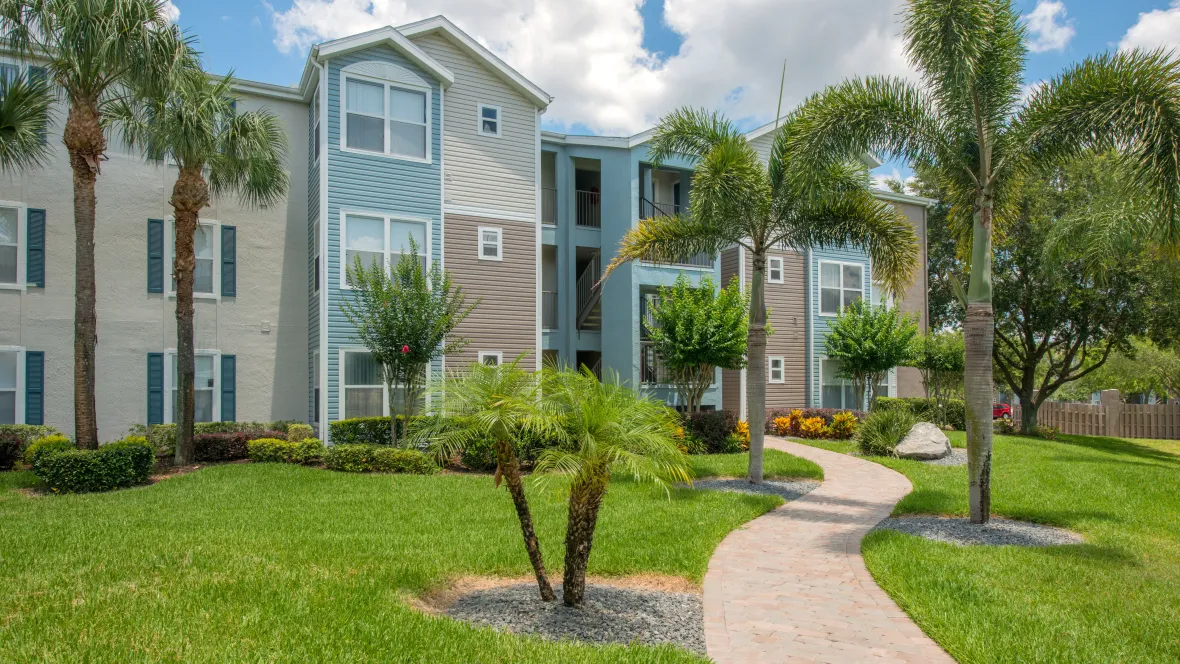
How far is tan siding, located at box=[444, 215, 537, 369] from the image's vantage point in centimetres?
1853

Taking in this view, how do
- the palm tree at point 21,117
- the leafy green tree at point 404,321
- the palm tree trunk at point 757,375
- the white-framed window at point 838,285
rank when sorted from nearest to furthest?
the palm tree at point 21,117
the palm tree trunk at point 757,375
the leafy green tree at point 404,321
the white-framed window at point 838,285

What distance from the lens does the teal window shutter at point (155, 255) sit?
57.0 feet

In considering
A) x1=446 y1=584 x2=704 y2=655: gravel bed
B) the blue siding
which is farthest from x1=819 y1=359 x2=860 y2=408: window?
x1=446 y1=584 x2=704 y2=655: gravel bed

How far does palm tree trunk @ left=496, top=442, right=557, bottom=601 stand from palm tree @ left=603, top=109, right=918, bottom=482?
313 inches

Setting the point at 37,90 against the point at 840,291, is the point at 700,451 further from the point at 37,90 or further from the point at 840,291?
the point at 37,90

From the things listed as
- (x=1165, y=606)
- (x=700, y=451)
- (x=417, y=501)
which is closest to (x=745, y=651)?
(x=1165, y=606)

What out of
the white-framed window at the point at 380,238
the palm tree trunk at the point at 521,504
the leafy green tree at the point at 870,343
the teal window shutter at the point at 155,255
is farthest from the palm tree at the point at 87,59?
the leafy green tree at the point at 870,343

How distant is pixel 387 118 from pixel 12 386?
32.2ft

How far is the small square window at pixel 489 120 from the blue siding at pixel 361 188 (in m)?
1.20

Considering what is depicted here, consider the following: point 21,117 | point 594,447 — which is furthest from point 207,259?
point 594,447

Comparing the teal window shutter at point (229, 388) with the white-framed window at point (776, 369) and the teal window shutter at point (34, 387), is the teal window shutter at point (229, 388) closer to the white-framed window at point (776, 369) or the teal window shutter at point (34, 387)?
the teal window shutter at point (34, 387)

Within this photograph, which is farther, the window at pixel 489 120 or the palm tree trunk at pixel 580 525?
the window at pixel 489 120

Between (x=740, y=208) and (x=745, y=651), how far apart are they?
30.4 ft

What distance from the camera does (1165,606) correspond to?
261 inches
